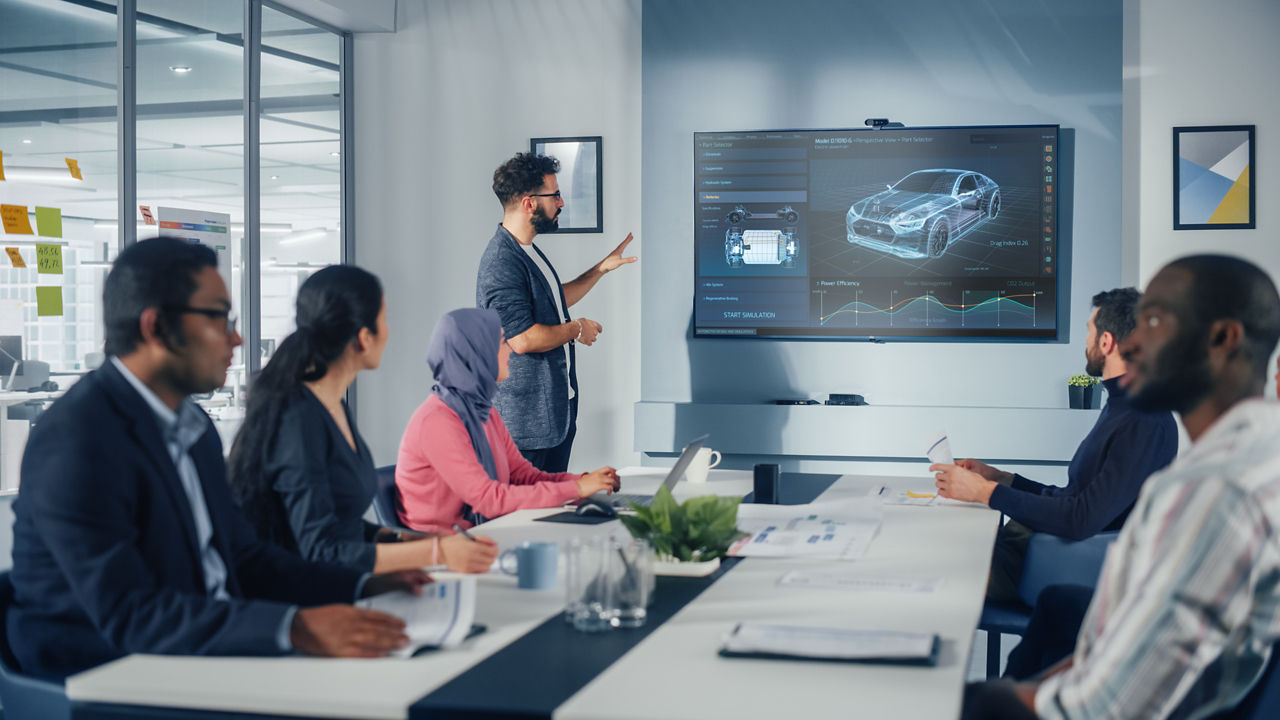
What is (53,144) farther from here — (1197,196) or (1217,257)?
(1197,196)

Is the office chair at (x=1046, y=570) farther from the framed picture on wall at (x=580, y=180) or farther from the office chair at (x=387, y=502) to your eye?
the framed picture on wall at (x=580, y=180)

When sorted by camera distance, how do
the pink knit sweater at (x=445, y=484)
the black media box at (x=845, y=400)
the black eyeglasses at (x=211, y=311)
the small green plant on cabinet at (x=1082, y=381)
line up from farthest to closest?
1. the black media box at (x=845, y=400)
2. the small green plant on cabinet at (x=1082, y=381)
3. the pink knit sweater at (x=445, y=484)
4. the black eyeglasses at (x=211, y=311)

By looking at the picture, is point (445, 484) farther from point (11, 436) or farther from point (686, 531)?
point (11, 436)

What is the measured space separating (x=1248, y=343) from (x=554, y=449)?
2.86m

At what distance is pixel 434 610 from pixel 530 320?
7.25 feet

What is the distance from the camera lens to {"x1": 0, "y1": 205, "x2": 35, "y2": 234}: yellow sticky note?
→ 11.9 feet

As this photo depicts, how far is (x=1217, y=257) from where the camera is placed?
1519mm

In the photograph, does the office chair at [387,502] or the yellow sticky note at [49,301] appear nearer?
the office chair at [387,502]

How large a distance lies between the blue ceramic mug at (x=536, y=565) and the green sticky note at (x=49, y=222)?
259cm

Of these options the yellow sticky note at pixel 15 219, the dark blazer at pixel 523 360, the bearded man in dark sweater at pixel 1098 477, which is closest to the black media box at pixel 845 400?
the dark blazer at pixel 523 360

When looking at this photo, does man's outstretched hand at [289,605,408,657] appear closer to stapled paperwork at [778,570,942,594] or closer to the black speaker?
stapled paperwork at [778,570,942,594]

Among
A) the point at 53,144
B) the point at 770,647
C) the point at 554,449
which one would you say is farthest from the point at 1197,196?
the point at 53,144

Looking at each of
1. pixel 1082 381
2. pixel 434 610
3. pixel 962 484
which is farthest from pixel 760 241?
pixel 434 610

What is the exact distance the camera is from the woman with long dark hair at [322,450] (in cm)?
216
